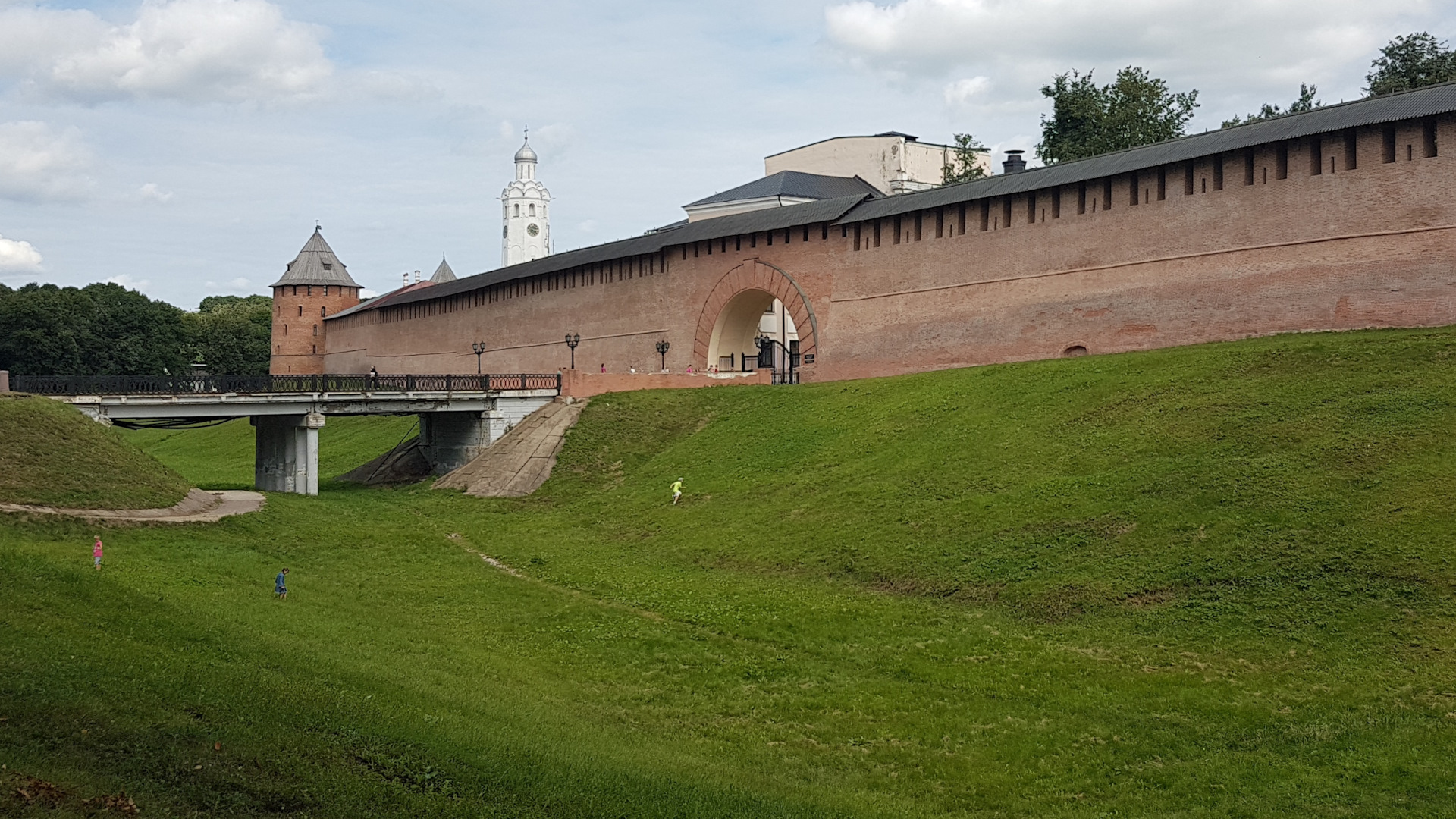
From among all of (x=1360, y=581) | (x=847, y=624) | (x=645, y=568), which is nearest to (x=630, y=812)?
(x=847, y=624)

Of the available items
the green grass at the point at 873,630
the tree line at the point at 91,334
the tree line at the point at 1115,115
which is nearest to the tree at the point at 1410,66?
the tree line at the point at 1115,115

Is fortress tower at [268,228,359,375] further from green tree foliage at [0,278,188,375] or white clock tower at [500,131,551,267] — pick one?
white clock tower at [500,131,551,267]

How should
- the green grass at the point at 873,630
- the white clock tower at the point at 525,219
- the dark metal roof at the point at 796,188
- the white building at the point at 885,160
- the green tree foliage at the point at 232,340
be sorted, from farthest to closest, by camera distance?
the white clock tower at the point at 525,219
the green tree foliage at the point at 232,340
the white building at the point at 885,160
the dark metal roof at the point at 796,188
the green grass at the point at 873,630

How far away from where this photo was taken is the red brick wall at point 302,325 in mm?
68000

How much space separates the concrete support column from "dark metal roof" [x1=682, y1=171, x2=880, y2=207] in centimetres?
2124

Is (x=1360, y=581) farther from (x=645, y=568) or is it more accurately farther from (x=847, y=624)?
(x=645, y=568)

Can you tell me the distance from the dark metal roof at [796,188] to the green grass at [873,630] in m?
27.5

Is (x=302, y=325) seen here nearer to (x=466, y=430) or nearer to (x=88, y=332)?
(x=88, y=332)

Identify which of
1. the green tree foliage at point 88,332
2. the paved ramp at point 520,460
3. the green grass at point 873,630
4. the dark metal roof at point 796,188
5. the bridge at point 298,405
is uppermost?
the dark metal roof at point 796,188

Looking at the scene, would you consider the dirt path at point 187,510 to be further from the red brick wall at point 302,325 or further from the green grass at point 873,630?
the red brick wall at point 302,325

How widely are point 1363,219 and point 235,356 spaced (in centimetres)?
6499

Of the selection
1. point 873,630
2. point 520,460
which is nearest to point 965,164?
point 520,460

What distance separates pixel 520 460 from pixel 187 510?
880cm

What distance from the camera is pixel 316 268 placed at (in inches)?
2736
